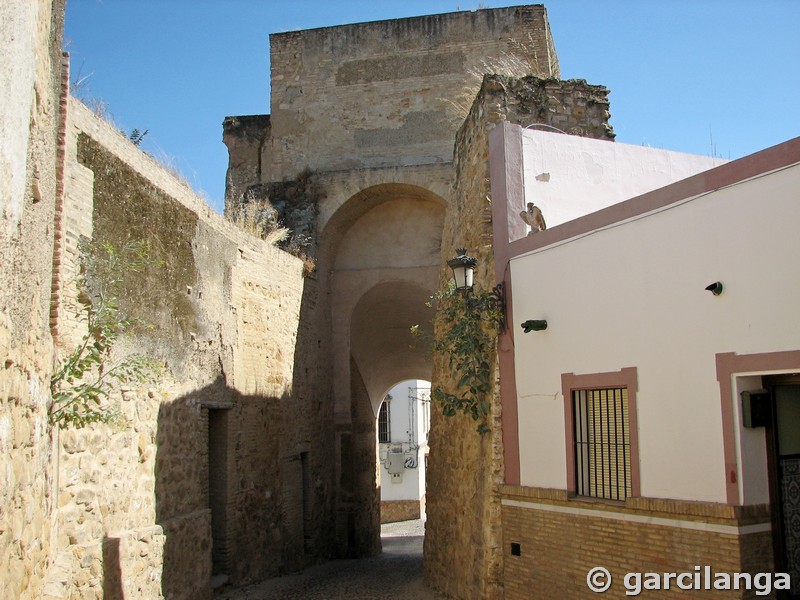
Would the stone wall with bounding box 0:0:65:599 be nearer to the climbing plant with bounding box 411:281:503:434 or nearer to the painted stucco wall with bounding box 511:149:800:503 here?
the climbing plant with bounding box 411:281:503:434

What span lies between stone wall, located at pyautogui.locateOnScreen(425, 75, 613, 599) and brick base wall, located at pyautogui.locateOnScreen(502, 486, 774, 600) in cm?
41

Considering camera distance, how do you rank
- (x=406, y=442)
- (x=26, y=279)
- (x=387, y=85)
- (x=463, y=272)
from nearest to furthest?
(x=26, y=279), (x=463, y=272), (x=387, y=85), (x=406, y=442)

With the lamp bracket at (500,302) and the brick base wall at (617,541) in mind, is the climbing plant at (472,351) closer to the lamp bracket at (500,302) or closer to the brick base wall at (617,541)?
the lamp bracket at (500,302)

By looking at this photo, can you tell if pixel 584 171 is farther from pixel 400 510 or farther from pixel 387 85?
pixel 400 510

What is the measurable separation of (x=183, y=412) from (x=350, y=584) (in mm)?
3907

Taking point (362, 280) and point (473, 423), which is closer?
point (473, 423)

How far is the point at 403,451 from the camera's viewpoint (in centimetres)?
2859

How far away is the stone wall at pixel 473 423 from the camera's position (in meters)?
8.68

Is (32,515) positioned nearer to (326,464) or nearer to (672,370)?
(672,370)

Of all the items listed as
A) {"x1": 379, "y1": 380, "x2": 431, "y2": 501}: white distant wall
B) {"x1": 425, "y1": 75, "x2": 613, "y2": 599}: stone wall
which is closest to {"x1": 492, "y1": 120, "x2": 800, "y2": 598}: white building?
{"x1": 425, "y1": 75, "x2": 613, "y2": 599}: stone wall

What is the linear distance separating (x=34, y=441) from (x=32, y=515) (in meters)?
0.50

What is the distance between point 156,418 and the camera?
877cm

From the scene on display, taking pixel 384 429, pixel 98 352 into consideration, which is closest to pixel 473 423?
pixel 98 352

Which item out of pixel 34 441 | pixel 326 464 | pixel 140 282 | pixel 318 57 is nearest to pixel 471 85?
pixel 318 57
